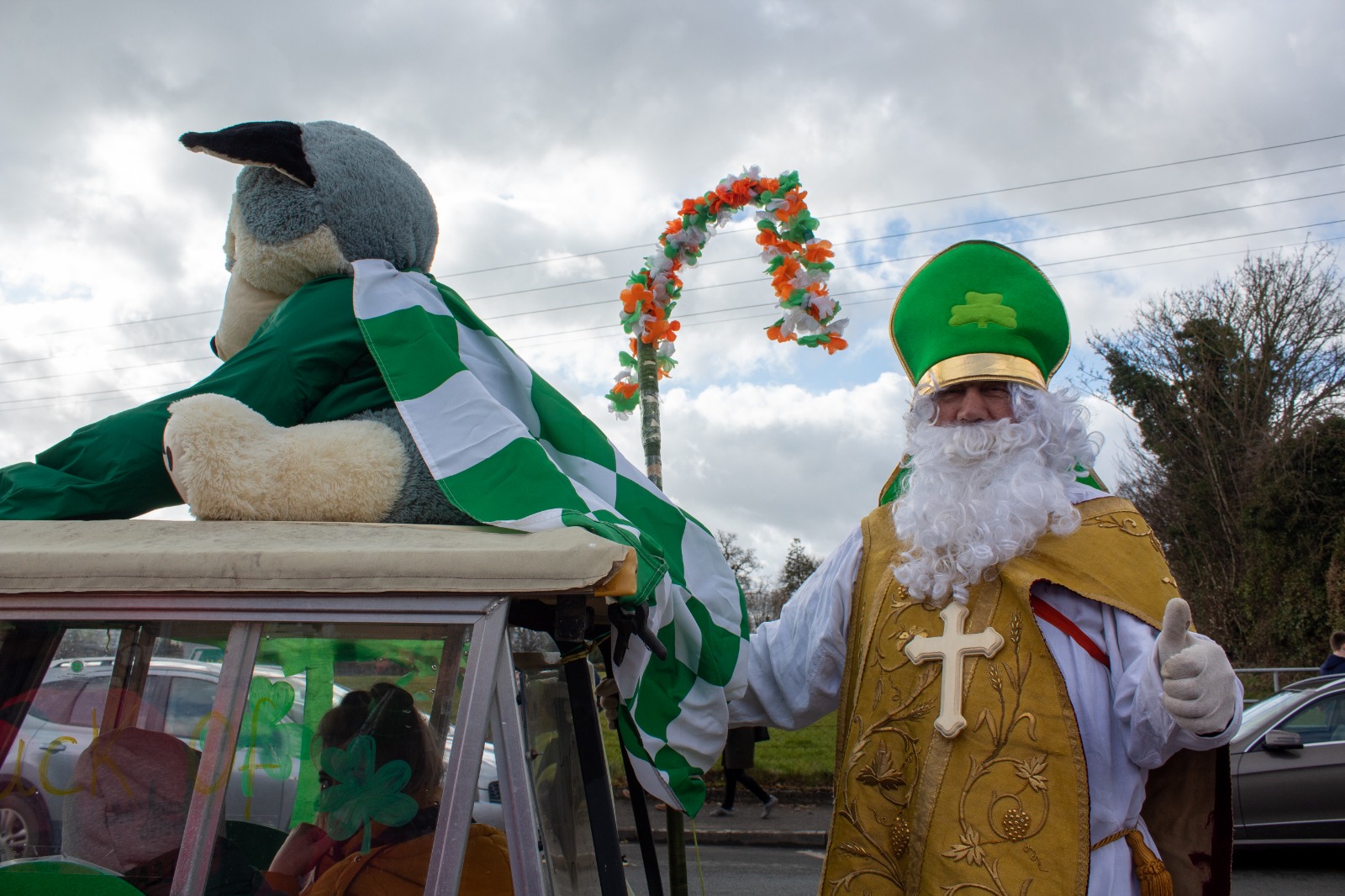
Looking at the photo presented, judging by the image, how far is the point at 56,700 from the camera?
163cm

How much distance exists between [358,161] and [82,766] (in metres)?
1.39

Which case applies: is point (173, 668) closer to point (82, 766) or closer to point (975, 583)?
point (82, 766)

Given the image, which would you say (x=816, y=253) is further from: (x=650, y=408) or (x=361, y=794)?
(x=361, y=794)

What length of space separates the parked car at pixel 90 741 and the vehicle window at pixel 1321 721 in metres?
7.03

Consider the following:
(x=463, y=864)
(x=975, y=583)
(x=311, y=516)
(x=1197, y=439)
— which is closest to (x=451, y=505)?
(x=311, y=516)

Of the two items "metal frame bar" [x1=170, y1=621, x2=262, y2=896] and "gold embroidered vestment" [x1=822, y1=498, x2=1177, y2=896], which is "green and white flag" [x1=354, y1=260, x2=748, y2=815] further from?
"metal frame bar" [x1=170, y1=621, x2=262, y2=896]

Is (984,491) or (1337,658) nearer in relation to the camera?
(984,491)

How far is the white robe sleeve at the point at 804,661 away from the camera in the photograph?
8.50 feet

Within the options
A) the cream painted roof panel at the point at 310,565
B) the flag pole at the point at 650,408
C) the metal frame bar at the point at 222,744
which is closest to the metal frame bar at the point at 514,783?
the cream painted roof panel at the point at 310,565

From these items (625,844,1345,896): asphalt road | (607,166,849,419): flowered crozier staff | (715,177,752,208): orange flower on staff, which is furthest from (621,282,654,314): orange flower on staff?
(625,844,1345,896): asphalt road

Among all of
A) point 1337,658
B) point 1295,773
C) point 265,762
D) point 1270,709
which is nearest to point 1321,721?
point 1270,709

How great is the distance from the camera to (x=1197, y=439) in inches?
723

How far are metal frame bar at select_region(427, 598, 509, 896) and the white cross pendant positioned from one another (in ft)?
3.93

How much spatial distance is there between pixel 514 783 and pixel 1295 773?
693 centimetres
